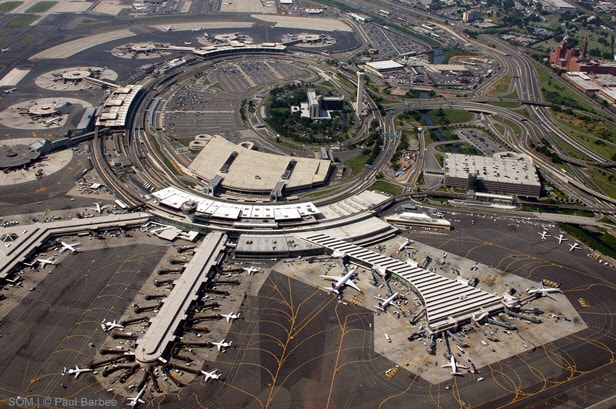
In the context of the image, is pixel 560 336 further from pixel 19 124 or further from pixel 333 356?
pixel 19 124

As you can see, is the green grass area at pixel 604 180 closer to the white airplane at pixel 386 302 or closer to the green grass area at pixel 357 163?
the green grass area at pixel 357 163

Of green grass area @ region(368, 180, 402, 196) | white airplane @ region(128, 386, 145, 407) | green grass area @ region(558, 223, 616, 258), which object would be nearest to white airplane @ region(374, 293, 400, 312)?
white airplane @ region(128, 386, 145, 407)

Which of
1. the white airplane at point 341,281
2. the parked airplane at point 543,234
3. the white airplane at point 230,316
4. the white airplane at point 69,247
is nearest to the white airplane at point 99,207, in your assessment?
the white airplane at point 69,247

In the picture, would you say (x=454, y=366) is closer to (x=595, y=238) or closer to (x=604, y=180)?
(x=595, y=238)

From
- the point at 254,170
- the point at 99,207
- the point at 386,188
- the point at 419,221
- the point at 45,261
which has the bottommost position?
the point at 45,261

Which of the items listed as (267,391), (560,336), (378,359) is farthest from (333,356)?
(560,336)

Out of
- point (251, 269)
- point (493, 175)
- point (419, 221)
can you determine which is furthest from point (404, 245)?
point (493, 175)
